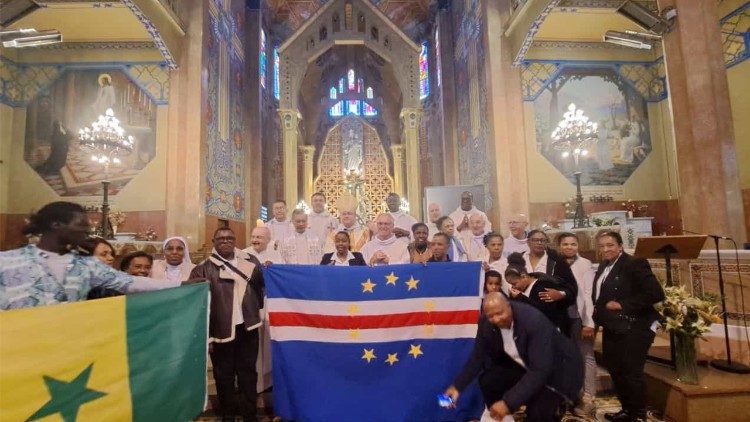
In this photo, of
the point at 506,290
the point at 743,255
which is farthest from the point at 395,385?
the point at 743,255

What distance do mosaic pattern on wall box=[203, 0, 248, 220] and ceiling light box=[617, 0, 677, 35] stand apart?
9032mm

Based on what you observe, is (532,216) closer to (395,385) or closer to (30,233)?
(395,385)

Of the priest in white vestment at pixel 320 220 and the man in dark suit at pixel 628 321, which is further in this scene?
the priest in white vestment at pixel 320 220

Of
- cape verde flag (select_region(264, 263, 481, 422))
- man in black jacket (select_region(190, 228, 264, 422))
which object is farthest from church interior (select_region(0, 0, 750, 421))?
man in black jacket (select_region(190, 228, 264, 422))

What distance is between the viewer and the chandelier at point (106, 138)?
8.13m

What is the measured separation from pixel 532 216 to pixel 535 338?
7814 mm

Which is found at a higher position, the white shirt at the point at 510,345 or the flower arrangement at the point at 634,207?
the flower arrangement at the point at 634,207

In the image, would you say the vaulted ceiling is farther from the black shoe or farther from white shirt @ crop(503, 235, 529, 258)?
the black shoe

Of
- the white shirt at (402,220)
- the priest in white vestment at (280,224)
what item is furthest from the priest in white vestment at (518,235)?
the priest in white vestment at (280,224)

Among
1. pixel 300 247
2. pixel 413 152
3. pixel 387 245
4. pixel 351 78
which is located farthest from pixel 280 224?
pixel 351 78

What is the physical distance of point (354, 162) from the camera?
68.5 ft

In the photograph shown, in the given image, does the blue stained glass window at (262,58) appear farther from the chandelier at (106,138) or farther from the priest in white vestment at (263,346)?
the priest in white vestment at (263,346)

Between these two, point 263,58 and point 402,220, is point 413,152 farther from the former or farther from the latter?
point 263,58

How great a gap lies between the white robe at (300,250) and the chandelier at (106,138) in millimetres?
5396
